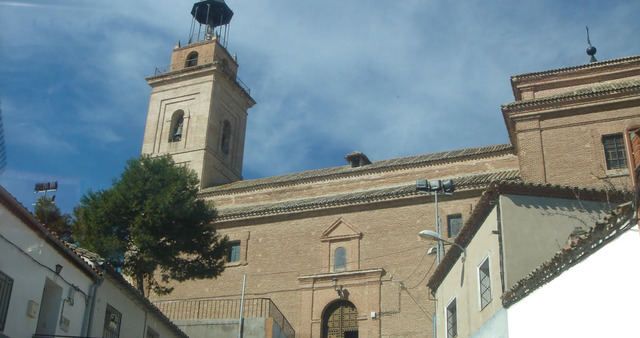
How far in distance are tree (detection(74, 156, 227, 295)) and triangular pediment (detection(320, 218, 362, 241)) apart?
595 centimetres

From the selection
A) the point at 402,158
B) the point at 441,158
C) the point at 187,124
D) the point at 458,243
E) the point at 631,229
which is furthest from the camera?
the point at 187,124

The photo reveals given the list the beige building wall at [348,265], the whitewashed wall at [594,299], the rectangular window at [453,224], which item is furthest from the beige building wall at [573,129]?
the whitewashed wall at [594,299]

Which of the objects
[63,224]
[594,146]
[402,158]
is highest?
[402,158]

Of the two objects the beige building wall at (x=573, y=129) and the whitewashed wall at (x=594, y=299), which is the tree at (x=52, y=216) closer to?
the beige building wall at (x=573, y=129)

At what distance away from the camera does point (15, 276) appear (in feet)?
39.8

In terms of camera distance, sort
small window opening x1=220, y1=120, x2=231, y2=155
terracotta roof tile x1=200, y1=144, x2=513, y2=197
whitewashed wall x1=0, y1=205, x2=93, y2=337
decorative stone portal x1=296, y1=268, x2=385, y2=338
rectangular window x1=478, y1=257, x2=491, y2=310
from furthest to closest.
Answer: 1. small window opening x1=220, y1=120, x2=231, y2=155
2. terracotta roof tile x1=200, y1=144, x2=513, y2=197
3. decorative stone portal x1=296, y1=268, x2=385, y2=338
4. rectangular window x1=478, y1=257, x2=491, y2=310
5. whitewashed wall x1=0, y1=205, x2=93, y2=337

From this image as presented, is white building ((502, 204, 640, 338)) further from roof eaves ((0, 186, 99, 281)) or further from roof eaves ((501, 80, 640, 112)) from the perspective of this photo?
roof eaves ((501, 80, 640, 112))

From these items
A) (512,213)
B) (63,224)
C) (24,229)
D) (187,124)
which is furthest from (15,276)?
(187,124)

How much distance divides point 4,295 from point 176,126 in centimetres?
2814

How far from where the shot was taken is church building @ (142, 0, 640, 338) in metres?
23.8

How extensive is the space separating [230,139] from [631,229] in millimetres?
32529

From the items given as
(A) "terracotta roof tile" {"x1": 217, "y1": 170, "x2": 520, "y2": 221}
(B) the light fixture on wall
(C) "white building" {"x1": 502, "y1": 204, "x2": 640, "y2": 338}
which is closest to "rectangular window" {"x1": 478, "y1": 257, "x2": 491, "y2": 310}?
(C) "white building" {"x1": 502, "y1": 204, "x2": 640, "y2": 338}

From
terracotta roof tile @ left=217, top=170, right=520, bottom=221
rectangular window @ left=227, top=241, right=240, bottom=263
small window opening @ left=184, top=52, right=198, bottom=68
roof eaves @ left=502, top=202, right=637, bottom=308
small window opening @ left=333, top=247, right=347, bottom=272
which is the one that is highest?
small window opening @ left=184, top=52, right=198, bottom=68

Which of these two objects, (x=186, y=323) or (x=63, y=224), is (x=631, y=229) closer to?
(x=186, y=323)
